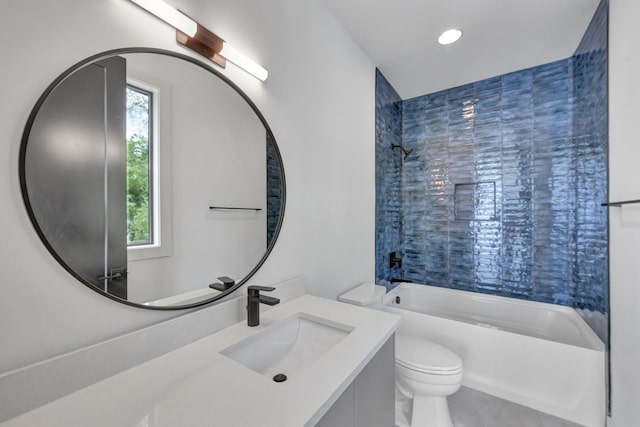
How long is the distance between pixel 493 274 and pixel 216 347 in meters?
2.64

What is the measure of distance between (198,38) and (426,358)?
6.33ft

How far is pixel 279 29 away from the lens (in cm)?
132

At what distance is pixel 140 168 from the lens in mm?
803

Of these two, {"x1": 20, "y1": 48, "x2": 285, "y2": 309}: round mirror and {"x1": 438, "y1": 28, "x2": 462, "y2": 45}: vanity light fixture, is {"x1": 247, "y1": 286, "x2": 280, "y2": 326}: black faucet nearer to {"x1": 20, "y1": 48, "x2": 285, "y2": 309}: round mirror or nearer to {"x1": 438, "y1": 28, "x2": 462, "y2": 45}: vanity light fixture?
{"x1": 20, "y1": 48, "x2": 285, "y2": 309}: round mirror

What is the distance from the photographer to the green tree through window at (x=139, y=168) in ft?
2.55

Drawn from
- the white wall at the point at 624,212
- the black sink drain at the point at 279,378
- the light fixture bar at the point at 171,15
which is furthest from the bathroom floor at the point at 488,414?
the light fixture bar at the point at 171,15

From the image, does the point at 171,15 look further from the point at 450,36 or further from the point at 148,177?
the point at 450,36

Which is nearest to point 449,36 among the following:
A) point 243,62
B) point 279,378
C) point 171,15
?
point 243,62

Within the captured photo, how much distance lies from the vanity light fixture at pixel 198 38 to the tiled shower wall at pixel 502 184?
1.60m

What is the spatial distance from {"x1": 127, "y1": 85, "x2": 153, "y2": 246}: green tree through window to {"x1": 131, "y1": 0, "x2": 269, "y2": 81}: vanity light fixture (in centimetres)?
26

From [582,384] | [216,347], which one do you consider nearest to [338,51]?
[216,347]

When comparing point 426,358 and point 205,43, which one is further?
point 426,358

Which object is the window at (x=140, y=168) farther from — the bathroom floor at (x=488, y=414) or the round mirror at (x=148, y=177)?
the bathroom floor at (x=488, y=414)

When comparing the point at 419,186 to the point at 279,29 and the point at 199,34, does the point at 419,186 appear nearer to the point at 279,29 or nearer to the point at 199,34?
the point at 279,29
